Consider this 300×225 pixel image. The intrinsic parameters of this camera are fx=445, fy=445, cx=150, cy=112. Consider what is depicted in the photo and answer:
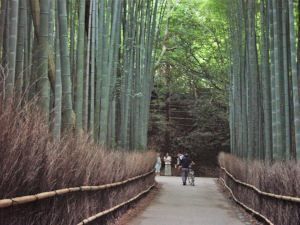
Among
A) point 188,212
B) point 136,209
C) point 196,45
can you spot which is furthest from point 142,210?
point 196,45

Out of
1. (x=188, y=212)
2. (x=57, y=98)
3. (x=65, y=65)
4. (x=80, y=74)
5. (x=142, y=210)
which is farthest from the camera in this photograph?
(x=142, y=210)

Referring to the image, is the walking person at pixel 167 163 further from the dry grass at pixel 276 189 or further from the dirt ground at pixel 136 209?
the dry grass at pixel 276 189

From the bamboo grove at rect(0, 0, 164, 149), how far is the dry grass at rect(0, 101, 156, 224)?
7.2 inches

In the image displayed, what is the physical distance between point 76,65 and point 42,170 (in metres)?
2.93

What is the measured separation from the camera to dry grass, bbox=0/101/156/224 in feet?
7.66

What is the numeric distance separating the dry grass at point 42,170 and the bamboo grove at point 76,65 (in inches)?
7.2

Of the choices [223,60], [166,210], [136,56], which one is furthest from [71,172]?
[223,60]

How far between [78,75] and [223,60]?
13.0m

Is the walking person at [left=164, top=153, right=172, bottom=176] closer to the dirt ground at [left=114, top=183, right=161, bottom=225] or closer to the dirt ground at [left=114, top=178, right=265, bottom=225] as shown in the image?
the dirt ground at [left=114, top=183, right=161, bottom=225]

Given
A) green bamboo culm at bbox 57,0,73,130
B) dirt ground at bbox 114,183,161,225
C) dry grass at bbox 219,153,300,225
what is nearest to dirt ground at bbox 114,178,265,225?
dirt ground at bbox 114,183,161,225

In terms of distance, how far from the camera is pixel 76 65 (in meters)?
5.55

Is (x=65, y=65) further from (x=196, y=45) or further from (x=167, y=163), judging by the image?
(x=196, y=45)

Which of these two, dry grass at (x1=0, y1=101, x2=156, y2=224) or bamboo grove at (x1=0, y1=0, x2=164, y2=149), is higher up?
bamboo grove at (x1=0, y1=0, x2=164, y2=149)

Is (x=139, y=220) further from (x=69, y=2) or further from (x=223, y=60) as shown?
(x=223, y=60)
